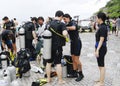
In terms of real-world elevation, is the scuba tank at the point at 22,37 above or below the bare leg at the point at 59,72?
above

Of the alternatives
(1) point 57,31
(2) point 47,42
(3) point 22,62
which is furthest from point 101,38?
(3) point 22,62

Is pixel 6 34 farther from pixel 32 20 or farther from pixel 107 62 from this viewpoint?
pixel 107 62

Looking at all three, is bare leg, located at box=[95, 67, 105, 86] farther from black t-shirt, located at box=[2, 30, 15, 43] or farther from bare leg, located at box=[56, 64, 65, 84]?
black t-shirt, located at box=[2, 30, 15, 43]

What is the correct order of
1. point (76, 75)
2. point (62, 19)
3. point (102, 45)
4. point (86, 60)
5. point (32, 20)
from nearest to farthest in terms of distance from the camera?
point (102, 45)
point (62, 19)
point (76, 75)
point (32, 20)
point (86, 60)

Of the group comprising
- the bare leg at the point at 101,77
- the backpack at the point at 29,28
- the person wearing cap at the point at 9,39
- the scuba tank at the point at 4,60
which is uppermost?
the backpack at the point at 29,28

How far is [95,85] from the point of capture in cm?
866

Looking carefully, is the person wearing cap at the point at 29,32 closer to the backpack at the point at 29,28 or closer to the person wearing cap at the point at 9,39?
the backpack at the point at 29,28

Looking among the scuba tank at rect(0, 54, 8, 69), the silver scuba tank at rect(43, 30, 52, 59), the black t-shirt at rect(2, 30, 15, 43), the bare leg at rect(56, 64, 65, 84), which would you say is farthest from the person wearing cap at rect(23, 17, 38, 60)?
the bare leg at rect(56, 64, 65, 84)

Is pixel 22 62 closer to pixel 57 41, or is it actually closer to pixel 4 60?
pixel 4 60

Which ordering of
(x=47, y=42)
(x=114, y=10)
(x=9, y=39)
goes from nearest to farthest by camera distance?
(x=47, y=42) → (x=9, y=39) → (x=114, y=10)

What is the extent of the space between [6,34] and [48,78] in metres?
2.63

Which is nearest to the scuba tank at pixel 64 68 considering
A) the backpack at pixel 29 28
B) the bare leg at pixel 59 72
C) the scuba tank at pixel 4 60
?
the bare leg at pixel 59 72

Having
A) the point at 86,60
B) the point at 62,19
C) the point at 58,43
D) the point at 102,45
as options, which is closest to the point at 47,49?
the point at 58,43

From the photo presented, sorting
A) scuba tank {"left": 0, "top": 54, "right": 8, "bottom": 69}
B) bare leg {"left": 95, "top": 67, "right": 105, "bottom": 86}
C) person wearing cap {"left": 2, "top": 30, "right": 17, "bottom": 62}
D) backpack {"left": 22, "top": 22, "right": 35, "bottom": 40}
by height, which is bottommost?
bare leg {"left": 95, "top": 67, "right": 105, "bottom": 86}
